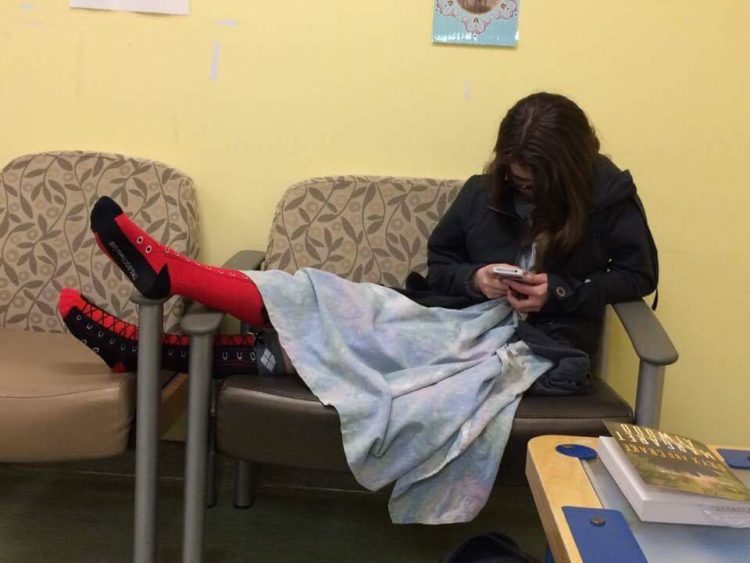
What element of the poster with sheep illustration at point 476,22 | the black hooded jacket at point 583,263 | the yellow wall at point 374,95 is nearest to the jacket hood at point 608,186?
the black hooded jacket at point 583,263

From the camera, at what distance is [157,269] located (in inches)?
50.1

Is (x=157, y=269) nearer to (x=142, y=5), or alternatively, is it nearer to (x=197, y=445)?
(x=197, y=445)

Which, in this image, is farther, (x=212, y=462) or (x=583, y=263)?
(x=212, y=462)

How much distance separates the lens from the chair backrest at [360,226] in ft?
5.72

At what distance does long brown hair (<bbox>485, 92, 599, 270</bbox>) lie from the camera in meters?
1.44

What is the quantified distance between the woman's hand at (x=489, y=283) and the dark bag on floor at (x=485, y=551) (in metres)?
0.48

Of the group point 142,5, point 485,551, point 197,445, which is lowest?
point 485,551

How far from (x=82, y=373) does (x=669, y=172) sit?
140 cm

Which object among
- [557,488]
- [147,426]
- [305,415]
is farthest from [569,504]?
[147,426]

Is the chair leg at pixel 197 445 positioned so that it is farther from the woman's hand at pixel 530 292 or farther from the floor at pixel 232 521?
the woman's hand at pixel 530 292

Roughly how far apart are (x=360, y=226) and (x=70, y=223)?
67 cm

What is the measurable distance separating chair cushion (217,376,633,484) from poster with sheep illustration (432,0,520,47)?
93 centimetres

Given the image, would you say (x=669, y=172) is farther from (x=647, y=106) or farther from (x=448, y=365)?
(x=448, y=365)

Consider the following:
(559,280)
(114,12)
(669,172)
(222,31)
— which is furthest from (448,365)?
(114,12)
